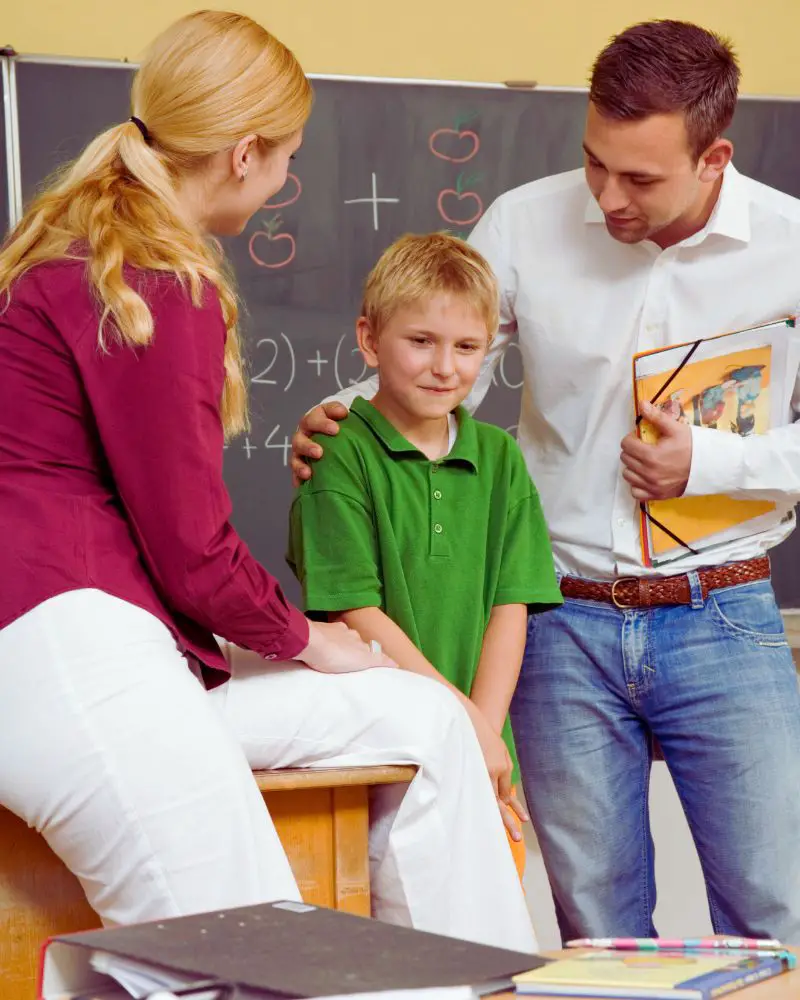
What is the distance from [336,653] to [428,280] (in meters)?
0.58

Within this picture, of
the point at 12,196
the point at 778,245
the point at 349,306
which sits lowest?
the point at 778,245

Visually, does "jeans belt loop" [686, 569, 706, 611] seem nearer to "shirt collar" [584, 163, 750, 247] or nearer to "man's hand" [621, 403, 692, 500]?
"man's hand" [621, 403, 692, 500]

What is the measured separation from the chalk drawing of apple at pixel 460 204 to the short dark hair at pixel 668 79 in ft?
4.10

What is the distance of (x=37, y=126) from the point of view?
2797mm

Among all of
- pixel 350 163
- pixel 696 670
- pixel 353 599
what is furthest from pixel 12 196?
pixel 696 670

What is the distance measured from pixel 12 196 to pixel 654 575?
1.73 m

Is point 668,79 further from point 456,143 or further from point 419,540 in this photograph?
point 456,143

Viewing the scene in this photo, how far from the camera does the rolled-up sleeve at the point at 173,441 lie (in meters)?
1.25

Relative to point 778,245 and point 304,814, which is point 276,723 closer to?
point 304,814

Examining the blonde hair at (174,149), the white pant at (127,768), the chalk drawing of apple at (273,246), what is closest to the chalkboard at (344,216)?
the chalk drawing of apple at (273,246)

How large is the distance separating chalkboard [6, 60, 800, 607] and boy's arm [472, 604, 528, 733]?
1.28m

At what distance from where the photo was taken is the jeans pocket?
1.81m

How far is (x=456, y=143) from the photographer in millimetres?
3053

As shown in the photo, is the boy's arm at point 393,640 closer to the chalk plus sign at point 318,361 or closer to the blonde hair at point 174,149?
the blonde hair at point 174,149
